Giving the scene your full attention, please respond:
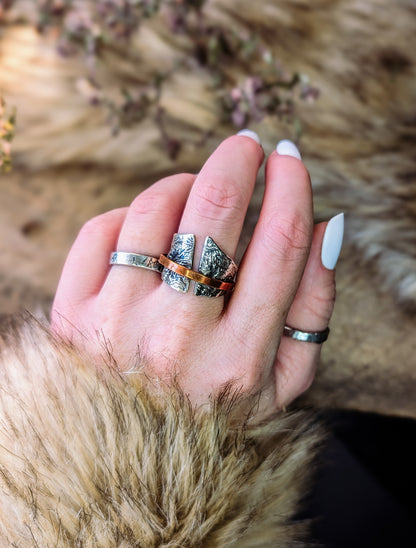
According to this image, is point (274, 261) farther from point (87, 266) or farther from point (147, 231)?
point (87, 266)

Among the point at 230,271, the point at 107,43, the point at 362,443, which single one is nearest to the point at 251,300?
the point at 230,271

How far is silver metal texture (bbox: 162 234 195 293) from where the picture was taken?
0.63 m

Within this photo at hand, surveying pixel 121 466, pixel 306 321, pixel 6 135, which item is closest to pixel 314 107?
pixel 306 321

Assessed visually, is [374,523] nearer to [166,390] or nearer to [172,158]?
[166,390]

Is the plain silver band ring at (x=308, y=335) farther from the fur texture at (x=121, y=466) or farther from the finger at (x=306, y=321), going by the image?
the fur texture at (x=121, y=466)

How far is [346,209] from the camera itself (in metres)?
0.77

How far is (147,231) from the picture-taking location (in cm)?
68

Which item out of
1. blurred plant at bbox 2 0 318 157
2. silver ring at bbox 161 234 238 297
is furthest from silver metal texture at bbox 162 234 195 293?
blurred plant at bbox 2 0 318 157

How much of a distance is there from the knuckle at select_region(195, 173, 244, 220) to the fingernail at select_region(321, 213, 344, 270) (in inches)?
4.8

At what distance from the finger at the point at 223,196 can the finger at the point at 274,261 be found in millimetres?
31

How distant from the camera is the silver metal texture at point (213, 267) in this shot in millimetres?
628

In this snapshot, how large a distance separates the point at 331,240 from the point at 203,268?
18cm

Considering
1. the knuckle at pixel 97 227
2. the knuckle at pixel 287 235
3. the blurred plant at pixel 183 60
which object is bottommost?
the knuckle at pixel 97 227

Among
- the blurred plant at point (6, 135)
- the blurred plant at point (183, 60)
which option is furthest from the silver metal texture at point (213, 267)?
the blurred plant at point (6, 135)
